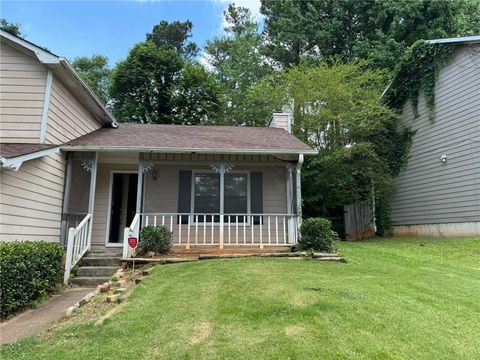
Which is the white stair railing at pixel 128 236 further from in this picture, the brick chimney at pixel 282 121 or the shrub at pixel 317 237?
the brick chimney at pixel 282 121

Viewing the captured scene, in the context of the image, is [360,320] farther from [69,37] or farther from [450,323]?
[69,37]

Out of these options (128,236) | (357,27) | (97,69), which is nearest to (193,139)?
(128,236)

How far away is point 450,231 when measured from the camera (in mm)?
12727

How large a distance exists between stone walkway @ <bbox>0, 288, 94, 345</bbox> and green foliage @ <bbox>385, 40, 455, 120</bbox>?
43.9 ft

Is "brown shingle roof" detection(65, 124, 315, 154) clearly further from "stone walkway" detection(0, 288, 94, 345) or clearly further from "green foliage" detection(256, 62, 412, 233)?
"stone walkway" detection(0, 288, 94, 345)

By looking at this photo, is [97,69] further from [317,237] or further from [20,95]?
[317,237]

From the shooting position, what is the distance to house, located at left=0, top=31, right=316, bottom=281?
844cm

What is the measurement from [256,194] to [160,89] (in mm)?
17593

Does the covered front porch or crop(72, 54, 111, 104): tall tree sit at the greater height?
crop(72, 54, 111, 104): tall tree

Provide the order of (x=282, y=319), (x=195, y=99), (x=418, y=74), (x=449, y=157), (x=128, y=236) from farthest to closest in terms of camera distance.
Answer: (x=195, y=99) → (x=418, y=74) → (x=449, y=157) → (x=128, y=236) → (x=282, y=319)

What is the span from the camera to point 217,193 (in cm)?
1066

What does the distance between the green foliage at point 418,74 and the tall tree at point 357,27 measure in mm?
6543

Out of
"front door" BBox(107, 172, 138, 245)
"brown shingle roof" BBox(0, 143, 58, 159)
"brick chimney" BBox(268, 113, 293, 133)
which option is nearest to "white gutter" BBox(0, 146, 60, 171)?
"brown shingle roof" BBox(0, 143, 58, 159)

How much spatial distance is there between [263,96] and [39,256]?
13.7m
